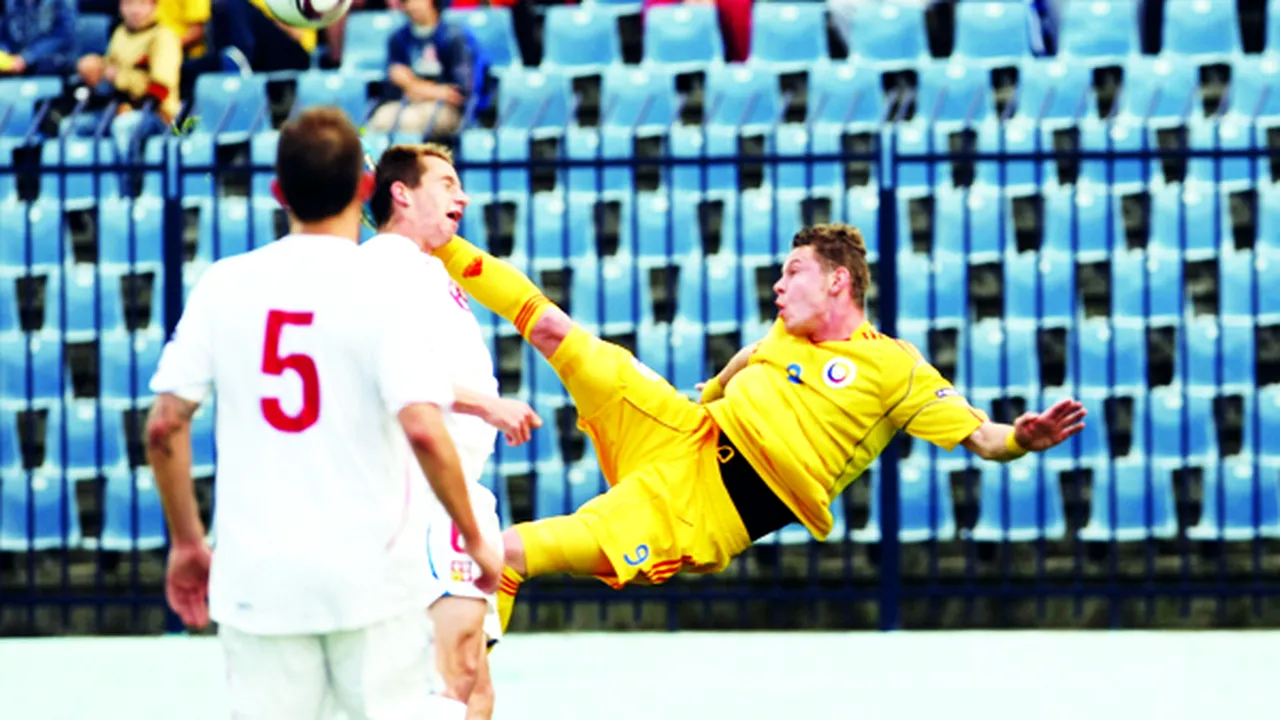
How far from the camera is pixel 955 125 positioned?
9.78 m

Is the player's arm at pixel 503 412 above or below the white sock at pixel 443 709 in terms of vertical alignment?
above

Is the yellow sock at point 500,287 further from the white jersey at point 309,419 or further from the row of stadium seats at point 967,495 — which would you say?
the row of stadium seats at point 967,495

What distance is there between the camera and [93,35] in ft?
39.5

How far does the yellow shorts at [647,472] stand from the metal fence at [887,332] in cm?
253

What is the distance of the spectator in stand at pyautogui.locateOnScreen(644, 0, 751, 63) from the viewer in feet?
35.6

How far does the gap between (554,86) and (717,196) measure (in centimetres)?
122

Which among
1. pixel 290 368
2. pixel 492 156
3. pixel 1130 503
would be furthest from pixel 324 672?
pixel 1130 503

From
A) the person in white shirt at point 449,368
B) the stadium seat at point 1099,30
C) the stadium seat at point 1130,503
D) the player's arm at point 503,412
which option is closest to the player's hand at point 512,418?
the player's arm at point 503,412

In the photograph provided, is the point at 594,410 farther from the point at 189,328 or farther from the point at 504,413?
the point at 189,328

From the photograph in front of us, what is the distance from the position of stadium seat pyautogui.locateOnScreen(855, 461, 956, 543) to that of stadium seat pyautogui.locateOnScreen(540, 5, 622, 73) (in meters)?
3.07

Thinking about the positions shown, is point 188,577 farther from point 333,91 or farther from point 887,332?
point 333,91

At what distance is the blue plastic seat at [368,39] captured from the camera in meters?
11.4

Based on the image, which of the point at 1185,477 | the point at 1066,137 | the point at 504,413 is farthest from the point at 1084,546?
the point at 504,413

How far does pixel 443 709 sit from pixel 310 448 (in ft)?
1.98
